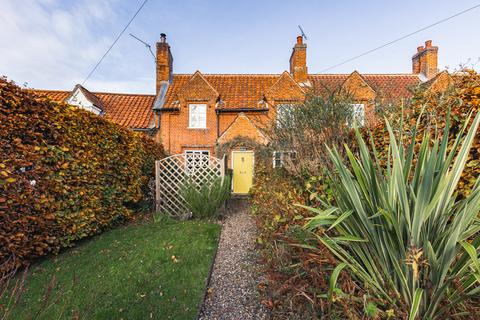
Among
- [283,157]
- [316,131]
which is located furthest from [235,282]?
[316,131]

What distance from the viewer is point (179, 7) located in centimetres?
734

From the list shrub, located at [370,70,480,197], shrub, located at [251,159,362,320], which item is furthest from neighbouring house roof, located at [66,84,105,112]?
shrub, located at [370,70,480,197]

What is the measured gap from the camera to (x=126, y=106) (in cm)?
1396

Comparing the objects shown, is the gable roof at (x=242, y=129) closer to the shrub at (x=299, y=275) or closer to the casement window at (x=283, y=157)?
the casement window at (x=283, y=157)

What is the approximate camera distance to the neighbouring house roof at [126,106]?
1302cm

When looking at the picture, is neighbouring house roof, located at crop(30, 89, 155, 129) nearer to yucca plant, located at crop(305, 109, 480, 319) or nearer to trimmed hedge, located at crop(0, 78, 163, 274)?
trimmed hedge, located at crop(0, 78, 163, 274)

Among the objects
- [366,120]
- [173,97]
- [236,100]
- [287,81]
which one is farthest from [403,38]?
[173,97]

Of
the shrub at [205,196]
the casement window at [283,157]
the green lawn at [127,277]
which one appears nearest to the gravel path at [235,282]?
the green lawn at [127,277]

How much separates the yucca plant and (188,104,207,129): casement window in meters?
11.5

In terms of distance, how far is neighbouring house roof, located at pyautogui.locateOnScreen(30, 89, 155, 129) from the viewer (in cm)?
1302

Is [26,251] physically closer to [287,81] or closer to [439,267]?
[439,267]

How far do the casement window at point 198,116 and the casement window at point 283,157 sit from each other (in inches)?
315

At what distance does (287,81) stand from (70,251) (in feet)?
39.1

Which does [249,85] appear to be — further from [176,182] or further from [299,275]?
[299,275]
